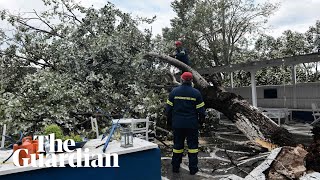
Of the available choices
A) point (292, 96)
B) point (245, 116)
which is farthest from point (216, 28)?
point (245, 116)

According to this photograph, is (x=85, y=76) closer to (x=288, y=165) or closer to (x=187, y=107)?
(x=187, y=107)

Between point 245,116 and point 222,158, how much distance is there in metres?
1.29

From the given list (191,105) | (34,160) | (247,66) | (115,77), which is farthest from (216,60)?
(34,160)

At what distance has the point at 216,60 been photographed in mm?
20719

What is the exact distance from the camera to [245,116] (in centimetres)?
657

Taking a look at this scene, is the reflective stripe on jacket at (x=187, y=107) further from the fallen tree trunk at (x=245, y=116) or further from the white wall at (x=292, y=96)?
the white wall at (x=292, y=96)

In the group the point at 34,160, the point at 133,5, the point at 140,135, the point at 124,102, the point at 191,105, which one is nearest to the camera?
the point at 34,160

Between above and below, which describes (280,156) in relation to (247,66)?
below

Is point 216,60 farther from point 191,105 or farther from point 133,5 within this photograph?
point 191,105

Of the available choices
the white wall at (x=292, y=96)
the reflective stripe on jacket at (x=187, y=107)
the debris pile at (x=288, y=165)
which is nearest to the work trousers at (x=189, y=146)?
the reflective stripe on jacket at (x=187, y=107)

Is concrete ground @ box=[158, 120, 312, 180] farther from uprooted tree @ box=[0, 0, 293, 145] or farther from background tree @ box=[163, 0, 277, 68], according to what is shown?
background tree @ box=[163, 0, 277, 68]

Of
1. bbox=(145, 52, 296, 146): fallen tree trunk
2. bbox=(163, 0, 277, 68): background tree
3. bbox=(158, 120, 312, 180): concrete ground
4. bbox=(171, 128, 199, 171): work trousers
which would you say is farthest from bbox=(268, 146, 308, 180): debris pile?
bbox=(163, 0, 277, 68): background tree

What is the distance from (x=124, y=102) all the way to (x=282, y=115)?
6.96m

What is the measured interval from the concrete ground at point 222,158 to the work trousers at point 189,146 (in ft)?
0.62
